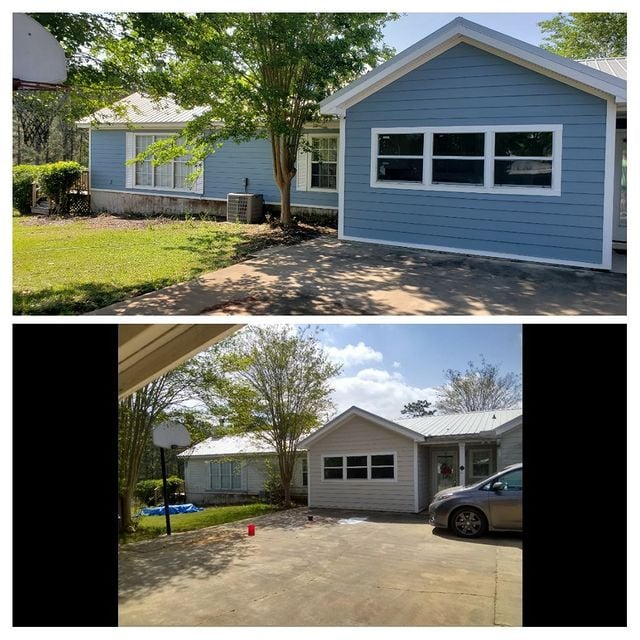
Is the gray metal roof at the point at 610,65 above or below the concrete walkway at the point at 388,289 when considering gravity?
above

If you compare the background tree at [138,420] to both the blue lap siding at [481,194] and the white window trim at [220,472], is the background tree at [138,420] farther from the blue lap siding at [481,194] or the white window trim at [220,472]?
the blue lap siding at [481,194]

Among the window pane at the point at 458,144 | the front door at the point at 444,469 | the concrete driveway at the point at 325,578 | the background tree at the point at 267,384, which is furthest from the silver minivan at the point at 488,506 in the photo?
the window pane at the point at 458,144

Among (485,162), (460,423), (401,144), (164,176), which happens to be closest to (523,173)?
(485,162)

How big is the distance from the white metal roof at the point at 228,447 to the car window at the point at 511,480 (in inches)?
137

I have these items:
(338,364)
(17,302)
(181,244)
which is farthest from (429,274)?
(17,302)

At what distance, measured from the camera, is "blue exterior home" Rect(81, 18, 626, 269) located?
314 inches

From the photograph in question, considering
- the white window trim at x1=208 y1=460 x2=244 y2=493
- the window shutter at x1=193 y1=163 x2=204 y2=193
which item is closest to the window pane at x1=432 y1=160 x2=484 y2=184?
the white window trim at x1=208 y1=460 x2=244 y2=493

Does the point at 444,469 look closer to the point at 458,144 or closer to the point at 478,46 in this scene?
the point at 458,144

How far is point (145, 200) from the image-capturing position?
13328 mm

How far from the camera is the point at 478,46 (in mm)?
8461

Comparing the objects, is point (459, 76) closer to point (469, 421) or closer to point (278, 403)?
point (469, 421)

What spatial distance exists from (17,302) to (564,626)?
5776 millimetres

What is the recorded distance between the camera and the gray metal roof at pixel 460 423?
848 cm

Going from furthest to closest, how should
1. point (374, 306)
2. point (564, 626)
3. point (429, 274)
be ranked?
point (429, 274), point (374, 306), point (564, 626)
